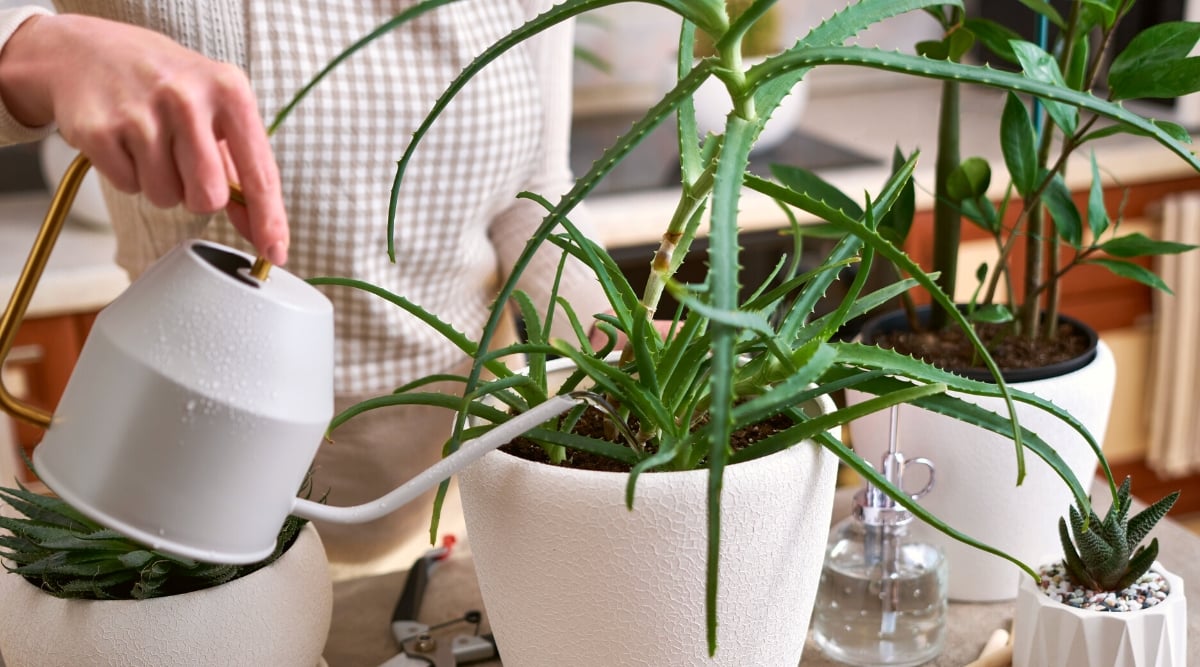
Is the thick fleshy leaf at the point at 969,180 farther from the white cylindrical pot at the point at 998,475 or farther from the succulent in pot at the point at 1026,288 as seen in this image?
→ the white cylindrical pot at the point at 998,475

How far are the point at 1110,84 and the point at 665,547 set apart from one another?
43cm

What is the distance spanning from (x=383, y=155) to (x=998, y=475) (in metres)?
0.63

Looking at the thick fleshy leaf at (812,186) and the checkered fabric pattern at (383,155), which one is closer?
the thick fleshy leaf at (812,186)

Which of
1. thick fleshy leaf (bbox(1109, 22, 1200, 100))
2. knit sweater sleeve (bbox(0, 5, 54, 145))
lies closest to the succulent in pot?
thick fleshy leaf (bbox(1109, 22, 1200, 100))

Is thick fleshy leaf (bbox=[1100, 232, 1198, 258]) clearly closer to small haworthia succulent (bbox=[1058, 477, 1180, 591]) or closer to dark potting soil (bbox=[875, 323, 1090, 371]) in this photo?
dark potting soil (bbox=[875, 323, 1090, 371])

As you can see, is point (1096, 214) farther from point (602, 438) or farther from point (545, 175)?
point (545, 175)

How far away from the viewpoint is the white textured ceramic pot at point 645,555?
1.73 ft

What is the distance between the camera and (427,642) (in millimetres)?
717

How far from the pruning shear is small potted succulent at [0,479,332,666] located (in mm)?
95

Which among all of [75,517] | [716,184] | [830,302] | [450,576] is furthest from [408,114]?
[830,302]

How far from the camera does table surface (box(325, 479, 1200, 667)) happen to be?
727 mm

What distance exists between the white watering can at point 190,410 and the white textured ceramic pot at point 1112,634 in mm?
412

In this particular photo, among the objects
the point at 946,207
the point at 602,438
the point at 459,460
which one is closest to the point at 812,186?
the point at 946,207

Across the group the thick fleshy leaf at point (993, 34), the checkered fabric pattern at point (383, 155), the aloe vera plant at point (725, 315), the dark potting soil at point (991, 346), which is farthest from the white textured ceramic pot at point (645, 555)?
the checkered fabric pattern at point (383, 155)
